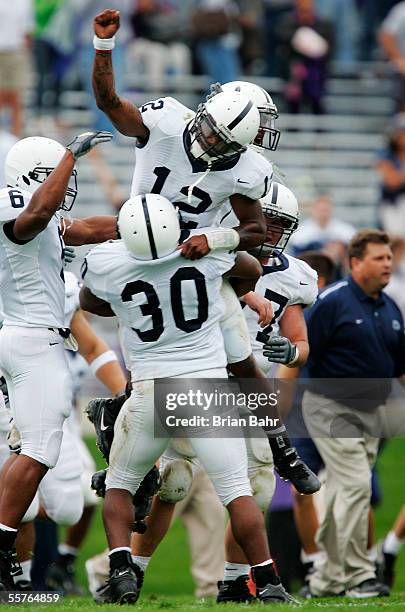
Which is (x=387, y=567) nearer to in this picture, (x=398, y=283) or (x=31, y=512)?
(x=31, y=512)

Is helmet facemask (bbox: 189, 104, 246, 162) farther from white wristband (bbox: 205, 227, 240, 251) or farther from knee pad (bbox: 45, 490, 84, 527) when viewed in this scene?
knee pad (bbox: 45, 490, 84, 527)

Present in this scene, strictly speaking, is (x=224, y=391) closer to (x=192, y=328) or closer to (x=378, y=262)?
(x=192, y=328)

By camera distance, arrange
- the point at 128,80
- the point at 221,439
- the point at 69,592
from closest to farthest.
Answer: the point at 221,439 → the point at 69,592 → the point at 128,80

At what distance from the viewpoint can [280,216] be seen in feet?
23.1

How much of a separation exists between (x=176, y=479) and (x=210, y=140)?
5.24ft

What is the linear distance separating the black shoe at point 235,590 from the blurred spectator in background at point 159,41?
9.81 meters

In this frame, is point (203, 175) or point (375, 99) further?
point (375, 99)

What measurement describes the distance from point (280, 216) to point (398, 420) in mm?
2195

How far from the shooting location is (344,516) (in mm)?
8188

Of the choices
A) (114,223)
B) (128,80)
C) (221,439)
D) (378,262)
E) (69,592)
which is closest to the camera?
(221,439)

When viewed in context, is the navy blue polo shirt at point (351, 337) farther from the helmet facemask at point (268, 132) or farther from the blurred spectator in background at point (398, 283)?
the blurred spectator in background at point (398, 283)

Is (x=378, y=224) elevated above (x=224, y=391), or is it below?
below

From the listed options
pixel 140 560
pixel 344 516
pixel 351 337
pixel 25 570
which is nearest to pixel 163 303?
pixel 140 560

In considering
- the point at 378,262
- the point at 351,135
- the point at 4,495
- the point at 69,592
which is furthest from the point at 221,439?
the point at 351,135
